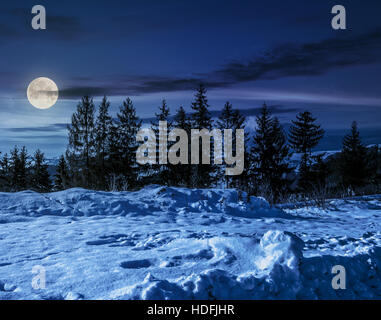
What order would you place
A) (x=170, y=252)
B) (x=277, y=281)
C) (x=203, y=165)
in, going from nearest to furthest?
(x=277, y=281)
(x=170, y=252)
(x=203, y=165)

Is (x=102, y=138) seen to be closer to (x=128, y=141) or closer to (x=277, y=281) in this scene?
(x=128, y=141)

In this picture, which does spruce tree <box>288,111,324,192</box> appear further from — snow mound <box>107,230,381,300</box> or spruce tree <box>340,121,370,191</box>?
snow mound <box>107,230,381,300</box>

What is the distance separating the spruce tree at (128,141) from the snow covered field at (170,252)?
2422 cm

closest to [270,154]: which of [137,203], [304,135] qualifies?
[304,135]

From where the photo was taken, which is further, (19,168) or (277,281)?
(19,168)

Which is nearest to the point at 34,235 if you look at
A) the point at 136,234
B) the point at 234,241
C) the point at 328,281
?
the point at 136,234

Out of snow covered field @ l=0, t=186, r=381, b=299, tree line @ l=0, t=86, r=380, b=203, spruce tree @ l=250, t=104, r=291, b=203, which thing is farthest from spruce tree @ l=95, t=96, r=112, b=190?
snow covered field @ l=0, t=186, r=381, b=299

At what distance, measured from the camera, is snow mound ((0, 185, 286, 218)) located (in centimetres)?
700

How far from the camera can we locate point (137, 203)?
24.9 feet

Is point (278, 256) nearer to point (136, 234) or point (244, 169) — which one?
point (136, 234)

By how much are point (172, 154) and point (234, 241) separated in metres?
29.0

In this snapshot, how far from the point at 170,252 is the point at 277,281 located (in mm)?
1518

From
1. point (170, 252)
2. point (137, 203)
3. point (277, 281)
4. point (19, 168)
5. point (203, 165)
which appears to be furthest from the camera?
point (19, 168)

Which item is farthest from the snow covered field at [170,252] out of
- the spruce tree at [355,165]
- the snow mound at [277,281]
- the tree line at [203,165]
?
the spruce tree at [355,165]
